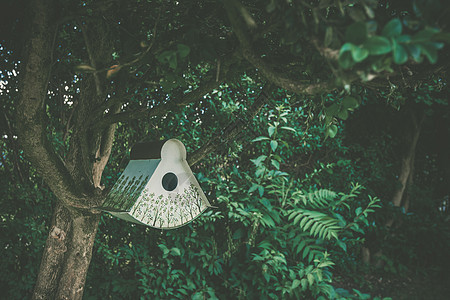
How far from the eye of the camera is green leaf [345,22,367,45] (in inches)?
28.9

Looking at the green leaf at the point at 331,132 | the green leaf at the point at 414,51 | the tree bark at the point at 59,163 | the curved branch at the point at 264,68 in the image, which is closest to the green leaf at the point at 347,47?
the green leaf at the point at 414,51

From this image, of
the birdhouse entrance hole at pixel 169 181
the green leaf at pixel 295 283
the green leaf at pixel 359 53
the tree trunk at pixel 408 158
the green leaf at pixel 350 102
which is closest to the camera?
the green leaf at pixel 359 53

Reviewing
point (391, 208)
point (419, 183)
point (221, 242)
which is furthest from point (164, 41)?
point (419, 183)

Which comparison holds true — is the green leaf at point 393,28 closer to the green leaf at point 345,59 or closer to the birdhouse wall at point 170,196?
the green leaf at point 345,59

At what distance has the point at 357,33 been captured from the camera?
29.1 inches

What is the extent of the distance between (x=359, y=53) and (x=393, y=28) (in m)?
0.09

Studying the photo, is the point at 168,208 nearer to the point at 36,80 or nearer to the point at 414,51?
the point at 36,80

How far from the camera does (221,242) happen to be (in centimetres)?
305

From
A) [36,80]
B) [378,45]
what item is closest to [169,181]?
[36,80]

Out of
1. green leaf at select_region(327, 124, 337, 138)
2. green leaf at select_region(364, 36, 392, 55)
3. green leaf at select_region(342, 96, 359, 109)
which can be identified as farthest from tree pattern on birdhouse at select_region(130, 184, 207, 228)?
green leaf at select_region(364, 36, 392, 55)

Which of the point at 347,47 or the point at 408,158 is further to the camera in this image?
the point at 408,158

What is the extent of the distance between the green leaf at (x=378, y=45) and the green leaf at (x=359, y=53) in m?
0.01

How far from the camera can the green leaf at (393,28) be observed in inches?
28.6

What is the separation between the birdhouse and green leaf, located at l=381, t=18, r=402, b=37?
116 cm
